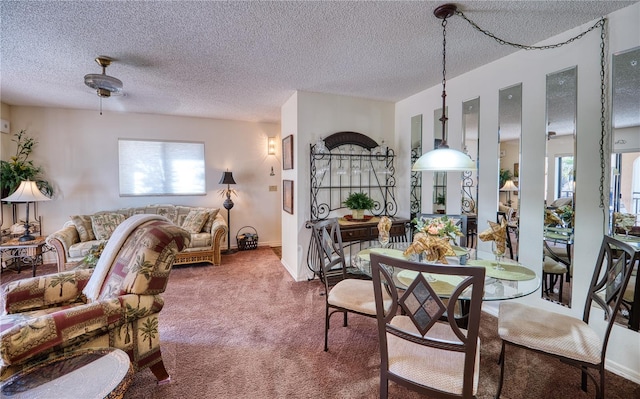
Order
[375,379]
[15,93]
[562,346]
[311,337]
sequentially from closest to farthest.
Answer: [562,346] → [375,379] → [311,337] → [15,93]

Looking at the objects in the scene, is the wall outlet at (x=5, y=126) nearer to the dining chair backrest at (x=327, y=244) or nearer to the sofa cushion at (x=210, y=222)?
the sofa cushion at (x=210, y=222)

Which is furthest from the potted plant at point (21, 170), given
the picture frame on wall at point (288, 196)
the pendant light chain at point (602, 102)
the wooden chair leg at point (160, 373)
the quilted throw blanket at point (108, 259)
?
the pendant light chain at point (602, 102)

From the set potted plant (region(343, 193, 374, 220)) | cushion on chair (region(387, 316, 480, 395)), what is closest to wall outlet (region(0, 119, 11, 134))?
potted plant (region(343, 193, 374, 220))

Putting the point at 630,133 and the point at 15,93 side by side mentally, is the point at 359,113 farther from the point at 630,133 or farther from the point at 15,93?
the point at 15,93

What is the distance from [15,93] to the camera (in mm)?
3711

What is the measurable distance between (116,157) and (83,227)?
1.32m

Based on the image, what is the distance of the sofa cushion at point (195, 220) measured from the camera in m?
4.61

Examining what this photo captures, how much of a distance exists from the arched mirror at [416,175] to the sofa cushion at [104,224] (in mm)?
4358

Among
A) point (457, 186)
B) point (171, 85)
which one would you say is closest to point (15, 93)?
point (171, 85)

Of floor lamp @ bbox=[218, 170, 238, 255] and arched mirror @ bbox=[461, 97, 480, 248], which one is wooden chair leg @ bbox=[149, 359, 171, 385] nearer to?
arched mirror @ bbox=[461, 97, 480, 248]

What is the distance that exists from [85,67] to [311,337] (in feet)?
11.3

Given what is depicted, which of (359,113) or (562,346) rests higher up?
(359,113)

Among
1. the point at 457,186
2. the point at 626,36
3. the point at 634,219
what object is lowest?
the point at 634,219

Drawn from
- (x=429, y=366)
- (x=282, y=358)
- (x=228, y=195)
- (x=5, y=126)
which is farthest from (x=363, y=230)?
(x=5, y=126)
